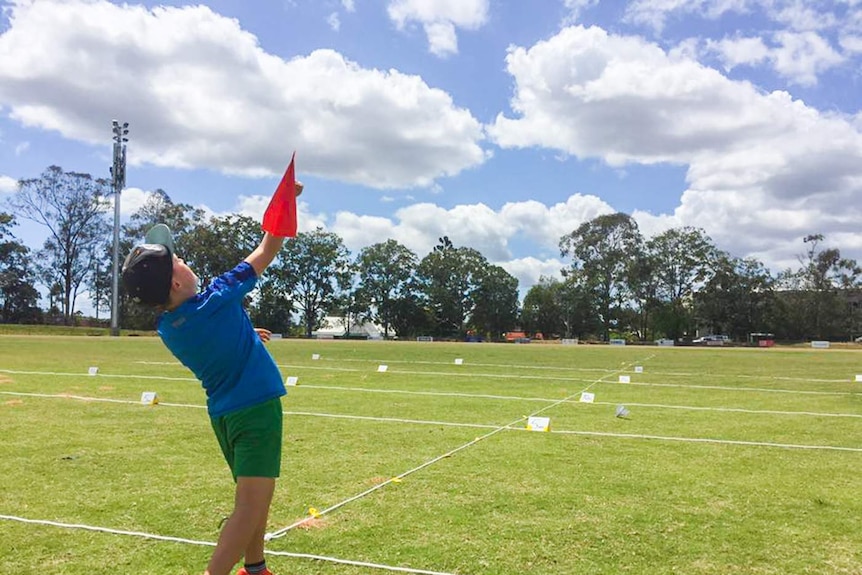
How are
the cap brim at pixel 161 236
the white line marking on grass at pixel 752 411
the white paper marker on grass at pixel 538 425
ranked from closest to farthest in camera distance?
1. the cap brim at pixel 161 236
2. the white paper marker on grass at pixel 538 425
3. the white line marking on grass at pixel 752 411

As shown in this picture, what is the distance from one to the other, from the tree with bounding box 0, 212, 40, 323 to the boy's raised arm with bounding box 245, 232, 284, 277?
100 metres

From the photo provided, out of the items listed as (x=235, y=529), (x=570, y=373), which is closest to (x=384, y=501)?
(x=235, y=529)

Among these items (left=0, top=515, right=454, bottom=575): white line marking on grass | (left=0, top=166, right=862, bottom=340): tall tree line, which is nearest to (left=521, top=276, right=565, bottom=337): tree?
(left=0, top=166, right=862, bottom=340): tall tree line

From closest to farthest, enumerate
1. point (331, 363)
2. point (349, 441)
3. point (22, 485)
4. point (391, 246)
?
point (22, 485)
point (349, 441)
point (331, 363)
point (391, 246)

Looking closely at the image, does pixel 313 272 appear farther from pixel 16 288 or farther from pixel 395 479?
pixel 395 479

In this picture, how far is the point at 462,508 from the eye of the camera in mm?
5246

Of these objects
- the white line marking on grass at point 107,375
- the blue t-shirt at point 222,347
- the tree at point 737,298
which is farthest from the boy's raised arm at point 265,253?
the tree at point 737,298

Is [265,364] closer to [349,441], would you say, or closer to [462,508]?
[462,508]

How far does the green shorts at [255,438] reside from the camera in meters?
3.06

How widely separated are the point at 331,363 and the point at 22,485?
66.1 feet

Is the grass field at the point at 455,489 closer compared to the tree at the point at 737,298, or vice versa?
the grass field at the point at 455,489

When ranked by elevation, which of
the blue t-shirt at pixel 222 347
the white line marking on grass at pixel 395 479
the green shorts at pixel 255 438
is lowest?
the white line marking on grass at pixel 395 479

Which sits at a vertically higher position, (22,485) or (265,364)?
(265,364)

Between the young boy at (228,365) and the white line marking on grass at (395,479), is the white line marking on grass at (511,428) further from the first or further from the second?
the young boy at (228,365)
